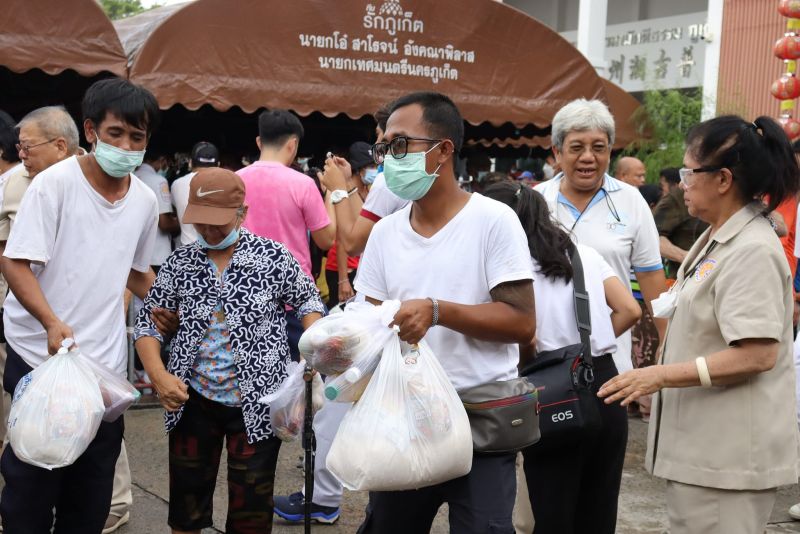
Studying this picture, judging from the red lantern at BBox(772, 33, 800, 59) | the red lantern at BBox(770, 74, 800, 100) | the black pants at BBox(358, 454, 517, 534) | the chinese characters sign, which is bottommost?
the black pants at BBox(358, 454, 517, 534)

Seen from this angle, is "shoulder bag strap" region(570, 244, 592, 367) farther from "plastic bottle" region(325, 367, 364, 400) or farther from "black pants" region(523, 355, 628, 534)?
"plastic bottle" region(325, 367, 364, 400)

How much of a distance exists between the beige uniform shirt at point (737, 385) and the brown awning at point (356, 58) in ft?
18.9

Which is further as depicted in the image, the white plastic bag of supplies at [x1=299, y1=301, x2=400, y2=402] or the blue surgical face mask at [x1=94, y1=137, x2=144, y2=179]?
the blue surgical face mask at [x1=94, y1=137, x2=144, y2=179]

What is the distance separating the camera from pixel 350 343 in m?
2.69

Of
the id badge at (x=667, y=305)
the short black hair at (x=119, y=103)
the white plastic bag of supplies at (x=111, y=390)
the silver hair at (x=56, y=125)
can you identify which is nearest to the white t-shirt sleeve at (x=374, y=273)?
the id badge at (x=667, y=305)

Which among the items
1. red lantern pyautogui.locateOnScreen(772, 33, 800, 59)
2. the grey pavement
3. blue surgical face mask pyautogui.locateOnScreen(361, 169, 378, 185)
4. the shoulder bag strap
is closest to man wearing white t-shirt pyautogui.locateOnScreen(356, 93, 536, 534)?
the shoulder bag strap

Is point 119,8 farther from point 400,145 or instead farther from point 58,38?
point 400,145

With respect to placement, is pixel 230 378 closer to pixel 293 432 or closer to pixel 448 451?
pixel 293 432

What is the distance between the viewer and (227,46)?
313 inches

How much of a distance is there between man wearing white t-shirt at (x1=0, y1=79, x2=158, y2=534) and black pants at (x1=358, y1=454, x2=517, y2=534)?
123cm

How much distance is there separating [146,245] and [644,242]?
2162 millimetres

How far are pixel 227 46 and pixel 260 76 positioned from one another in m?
0.40

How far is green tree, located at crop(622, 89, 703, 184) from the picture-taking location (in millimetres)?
11258

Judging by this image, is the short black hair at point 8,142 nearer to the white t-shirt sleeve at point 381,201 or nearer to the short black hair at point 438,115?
the white t-shirt sleeve at point 381,201
